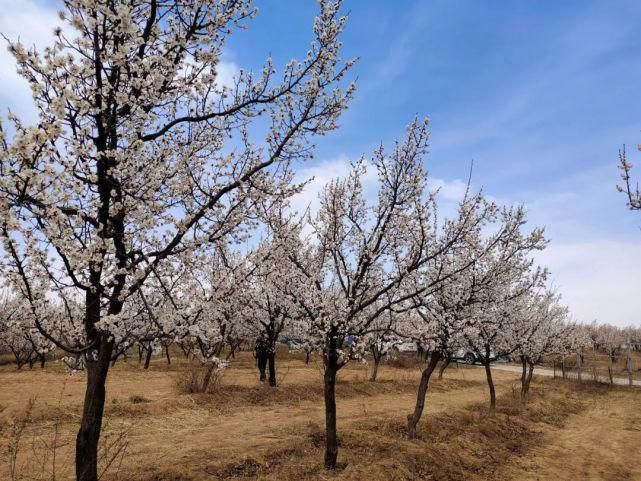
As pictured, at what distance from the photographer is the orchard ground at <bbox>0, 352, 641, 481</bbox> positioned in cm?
1007

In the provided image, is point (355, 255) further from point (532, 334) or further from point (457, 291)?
point (532, 334)

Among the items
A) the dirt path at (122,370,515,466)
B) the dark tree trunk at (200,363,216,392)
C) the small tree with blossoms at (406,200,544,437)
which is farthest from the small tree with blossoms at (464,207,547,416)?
the dark tree trunk at (200,363,216,392)

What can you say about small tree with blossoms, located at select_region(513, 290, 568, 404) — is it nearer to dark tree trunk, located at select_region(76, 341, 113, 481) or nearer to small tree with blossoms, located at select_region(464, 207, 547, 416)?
small tree with blossoms, located at select_region(464, 207, 547, 416)

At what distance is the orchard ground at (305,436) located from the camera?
10.1 m

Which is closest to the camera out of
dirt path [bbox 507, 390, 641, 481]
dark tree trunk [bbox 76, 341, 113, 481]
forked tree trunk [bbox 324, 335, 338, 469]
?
dark tree trunk [bbox 76, 341, 113, 481]

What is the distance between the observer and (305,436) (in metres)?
13.2

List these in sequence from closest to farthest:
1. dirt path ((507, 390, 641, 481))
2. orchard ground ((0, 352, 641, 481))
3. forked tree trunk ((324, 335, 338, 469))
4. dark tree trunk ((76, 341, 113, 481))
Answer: dark tree trunk ((76, 341, 113, 481)) < forked tree trunk ((324, 335, 338, 469)) < orchard ground ((0, 352, 641, 481)) < dirt path ((507, 390, 641, 481))

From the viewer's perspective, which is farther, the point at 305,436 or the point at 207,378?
the point at 207,378

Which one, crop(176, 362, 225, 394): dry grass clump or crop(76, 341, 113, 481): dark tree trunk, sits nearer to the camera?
crop(76, 341, 113, 481): dark tree trunk

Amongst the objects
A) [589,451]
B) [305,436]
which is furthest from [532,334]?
[305,436]

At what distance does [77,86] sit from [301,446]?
10.3 m

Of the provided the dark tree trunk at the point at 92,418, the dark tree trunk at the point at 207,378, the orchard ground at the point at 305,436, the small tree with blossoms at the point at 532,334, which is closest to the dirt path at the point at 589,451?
the orchard ground at the point at 305,436

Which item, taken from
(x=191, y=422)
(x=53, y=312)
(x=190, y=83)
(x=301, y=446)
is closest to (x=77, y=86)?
(x=190, y=83)

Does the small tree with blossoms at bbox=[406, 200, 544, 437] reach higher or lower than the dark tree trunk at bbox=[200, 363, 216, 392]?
higher
